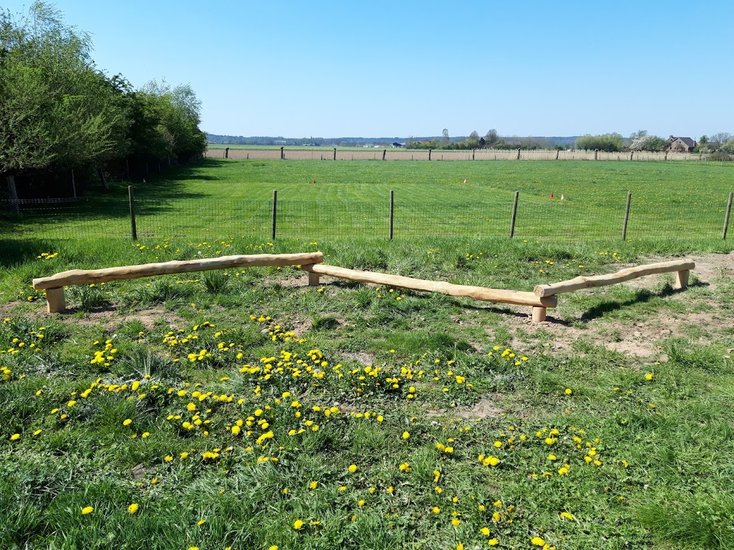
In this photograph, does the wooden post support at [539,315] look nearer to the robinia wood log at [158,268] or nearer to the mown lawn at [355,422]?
the mown lawn at [355,422]

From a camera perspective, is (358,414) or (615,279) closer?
(358,414)

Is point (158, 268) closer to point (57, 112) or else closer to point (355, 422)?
point (355, 422)

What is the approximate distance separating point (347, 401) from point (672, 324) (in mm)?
4757

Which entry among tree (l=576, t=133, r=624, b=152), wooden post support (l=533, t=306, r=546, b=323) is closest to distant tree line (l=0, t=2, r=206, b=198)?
wooden post support (l=533, t=306, r=546, b=323)

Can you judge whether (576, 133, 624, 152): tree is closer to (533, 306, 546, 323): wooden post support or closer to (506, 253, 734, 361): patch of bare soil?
(506, 253, 734, 361): patch of bare soil

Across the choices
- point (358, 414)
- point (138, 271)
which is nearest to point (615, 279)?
point (358, 414)

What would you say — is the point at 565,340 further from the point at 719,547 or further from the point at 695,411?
the point at 719,547

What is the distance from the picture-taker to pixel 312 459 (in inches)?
157

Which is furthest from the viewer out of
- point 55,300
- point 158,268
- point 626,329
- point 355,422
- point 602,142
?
point 602,142

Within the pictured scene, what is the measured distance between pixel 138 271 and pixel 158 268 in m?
0.27

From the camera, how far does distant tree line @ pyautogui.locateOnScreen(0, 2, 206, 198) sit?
790 inches

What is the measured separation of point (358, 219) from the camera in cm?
1970

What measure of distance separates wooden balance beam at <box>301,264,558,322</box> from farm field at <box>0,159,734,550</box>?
219 mm

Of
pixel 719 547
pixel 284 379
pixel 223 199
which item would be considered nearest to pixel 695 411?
pixel 719 547
